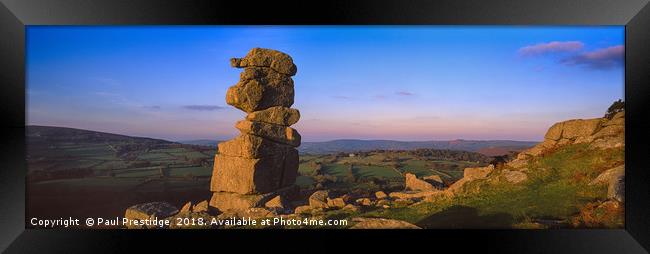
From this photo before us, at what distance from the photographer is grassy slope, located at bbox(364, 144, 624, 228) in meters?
9.89

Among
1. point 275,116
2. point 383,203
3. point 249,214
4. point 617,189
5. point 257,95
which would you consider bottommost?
point 249,214

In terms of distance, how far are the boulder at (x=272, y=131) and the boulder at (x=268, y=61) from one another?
1753 mm

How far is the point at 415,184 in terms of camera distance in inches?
443

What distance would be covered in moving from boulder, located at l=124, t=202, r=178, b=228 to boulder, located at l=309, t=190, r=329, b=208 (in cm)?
379

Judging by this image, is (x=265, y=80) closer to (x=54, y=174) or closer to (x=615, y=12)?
(x=54, y=174)

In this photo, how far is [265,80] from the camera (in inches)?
479

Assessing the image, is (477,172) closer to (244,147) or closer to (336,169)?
(336,169)

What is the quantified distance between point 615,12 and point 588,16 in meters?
0.64

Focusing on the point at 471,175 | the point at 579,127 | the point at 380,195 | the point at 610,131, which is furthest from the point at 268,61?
the point at 610,131

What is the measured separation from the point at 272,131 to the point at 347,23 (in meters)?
4.56

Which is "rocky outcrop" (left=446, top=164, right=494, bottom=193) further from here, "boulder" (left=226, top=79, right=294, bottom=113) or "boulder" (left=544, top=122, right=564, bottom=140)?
"boulder" (left=226, top=79, right=294, bottom=113)

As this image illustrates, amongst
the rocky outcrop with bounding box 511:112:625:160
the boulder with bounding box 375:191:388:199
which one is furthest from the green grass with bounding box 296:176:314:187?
the rocky outcrop with bounding box 511:112:625:160

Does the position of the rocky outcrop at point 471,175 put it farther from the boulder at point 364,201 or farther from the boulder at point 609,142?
the boulder at point 609,142

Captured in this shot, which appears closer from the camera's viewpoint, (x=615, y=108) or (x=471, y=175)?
(x=615, y=108)
